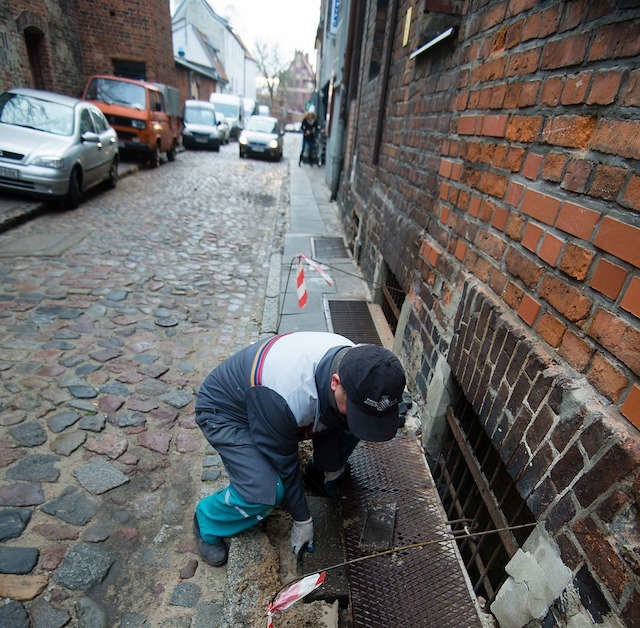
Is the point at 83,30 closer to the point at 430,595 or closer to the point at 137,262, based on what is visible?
the point at 137,262

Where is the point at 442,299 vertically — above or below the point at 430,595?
above

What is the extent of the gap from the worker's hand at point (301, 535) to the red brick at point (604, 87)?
2023mm

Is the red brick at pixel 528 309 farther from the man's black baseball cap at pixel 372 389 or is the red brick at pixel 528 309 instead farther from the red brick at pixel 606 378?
the man's black baseball cap at pixel 372 389

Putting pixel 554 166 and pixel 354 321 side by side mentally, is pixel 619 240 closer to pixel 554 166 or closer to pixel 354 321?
pixel 554 166

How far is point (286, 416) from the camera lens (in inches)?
73.6

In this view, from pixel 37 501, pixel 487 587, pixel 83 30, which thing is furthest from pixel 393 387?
pixel 83 30

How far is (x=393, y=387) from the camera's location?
1.66 meters

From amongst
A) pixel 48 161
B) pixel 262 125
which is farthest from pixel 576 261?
pixel 262 125

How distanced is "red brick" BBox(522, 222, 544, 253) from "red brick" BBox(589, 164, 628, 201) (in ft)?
0.89

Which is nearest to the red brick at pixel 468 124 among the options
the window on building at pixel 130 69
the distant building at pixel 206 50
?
the window on building at pixel 130 69

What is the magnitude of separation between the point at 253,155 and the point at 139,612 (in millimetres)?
18717

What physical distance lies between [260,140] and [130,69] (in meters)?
5.45

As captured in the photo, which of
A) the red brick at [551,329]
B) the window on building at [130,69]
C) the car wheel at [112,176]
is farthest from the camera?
the window on building at [130,69]

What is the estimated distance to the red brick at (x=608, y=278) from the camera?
3.88ft
